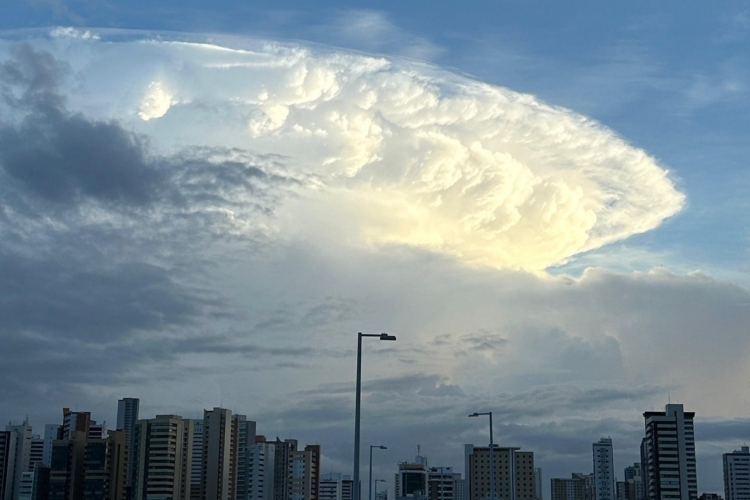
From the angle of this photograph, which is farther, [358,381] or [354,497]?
[354,497]

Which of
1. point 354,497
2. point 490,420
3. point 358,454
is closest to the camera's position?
point 358,454

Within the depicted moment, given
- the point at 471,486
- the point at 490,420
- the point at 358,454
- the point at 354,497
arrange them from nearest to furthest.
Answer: the point at 358,454 → the point at 354,497 → the point at 490,420 → the point at 471,486

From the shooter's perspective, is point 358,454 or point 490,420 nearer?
point 358,454

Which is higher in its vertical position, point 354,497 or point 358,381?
point 358,381

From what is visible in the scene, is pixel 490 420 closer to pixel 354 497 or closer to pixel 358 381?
pixel 354 497

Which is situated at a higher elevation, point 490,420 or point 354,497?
point 490,420

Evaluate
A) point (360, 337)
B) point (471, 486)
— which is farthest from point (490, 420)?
point (471, 486)

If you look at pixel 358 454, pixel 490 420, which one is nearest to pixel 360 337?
pixel 358 454

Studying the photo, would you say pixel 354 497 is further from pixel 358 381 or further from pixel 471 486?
pixel 471 486

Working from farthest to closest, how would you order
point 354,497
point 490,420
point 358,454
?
1. point 490,420
2. point 354,497
3. point 358,454
